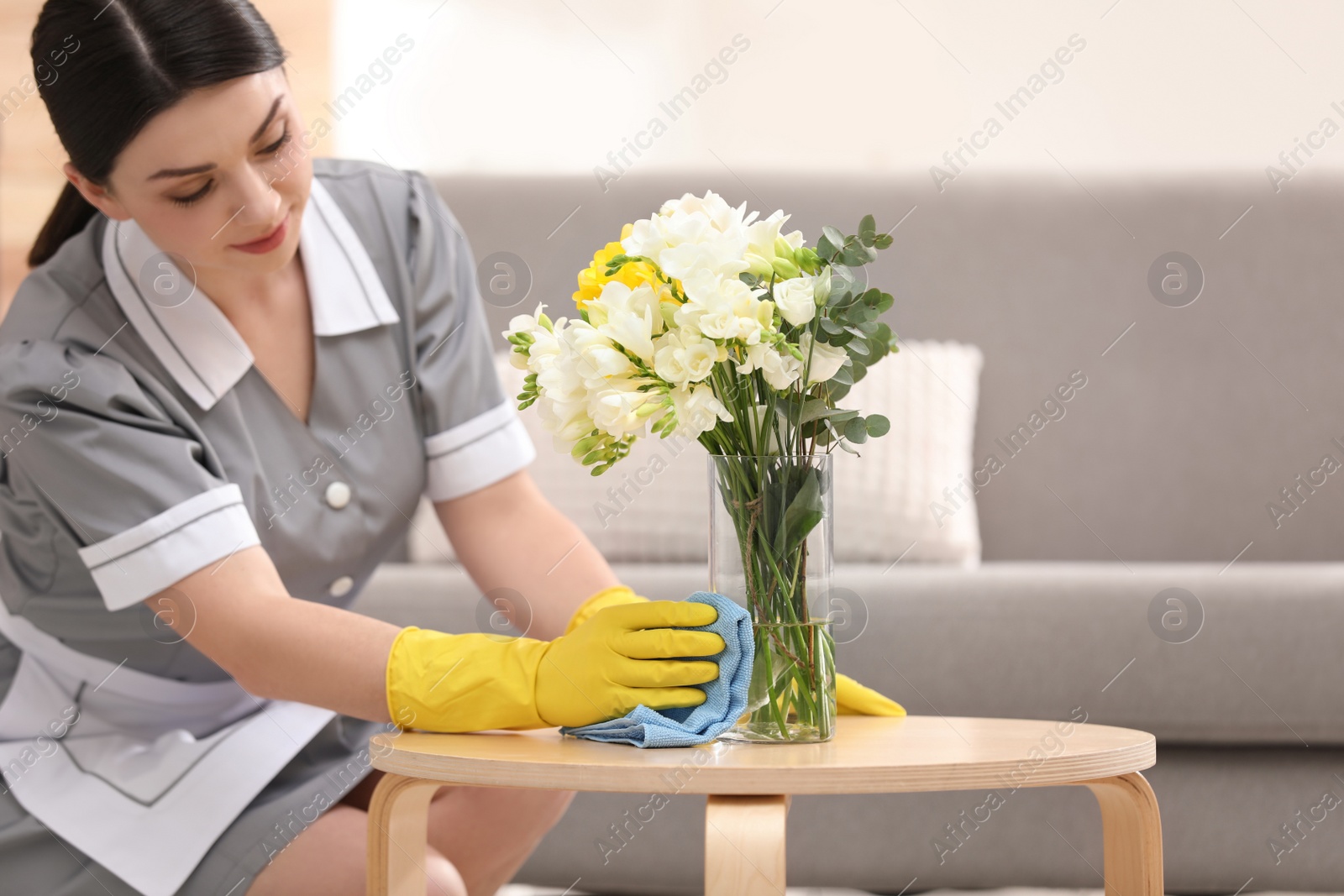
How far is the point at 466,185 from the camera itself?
220 centimetres

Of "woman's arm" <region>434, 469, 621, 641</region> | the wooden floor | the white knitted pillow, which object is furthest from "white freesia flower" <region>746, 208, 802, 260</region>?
the wooden floor

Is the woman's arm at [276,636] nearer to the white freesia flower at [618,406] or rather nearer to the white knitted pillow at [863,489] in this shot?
the white freesia flower at [618,406]

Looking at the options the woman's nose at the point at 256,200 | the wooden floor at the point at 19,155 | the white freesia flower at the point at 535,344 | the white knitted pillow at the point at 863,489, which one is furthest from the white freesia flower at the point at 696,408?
the wooden floor at the point at 19,155

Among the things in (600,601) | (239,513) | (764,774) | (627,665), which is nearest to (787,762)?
(764,774)

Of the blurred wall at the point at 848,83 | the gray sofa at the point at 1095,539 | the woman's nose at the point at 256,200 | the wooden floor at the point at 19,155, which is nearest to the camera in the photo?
the woman's nose at the point at 256,200

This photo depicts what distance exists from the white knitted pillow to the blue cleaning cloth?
3.39ft

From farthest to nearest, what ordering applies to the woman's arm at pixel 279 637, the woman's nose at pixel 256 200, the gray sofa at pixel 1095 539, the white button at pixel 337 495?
the gray sofa at pixel 1095 539 < the white button at pixel 337 495 < the woman's nose at pixel 256 200 < the woman's arm at pixel 279 637

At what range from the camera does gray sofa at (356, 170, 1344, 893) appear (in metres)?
1.45

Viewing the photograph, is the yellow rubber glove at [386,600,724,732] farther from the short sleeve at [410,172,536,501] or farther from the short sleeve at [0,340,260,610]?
the short sleeve at [410,172,536,501]

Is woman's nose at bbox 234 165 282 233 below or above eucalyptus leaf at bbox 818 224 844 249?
below

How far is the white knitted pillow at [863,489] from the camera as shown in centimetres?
183

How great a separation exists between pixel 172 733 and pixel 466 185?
54.0 inches

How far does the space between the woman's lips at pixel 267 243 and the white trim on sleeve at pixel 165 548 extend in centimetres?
22

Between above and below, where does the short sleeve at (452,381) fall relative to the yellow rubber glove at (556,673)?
above
